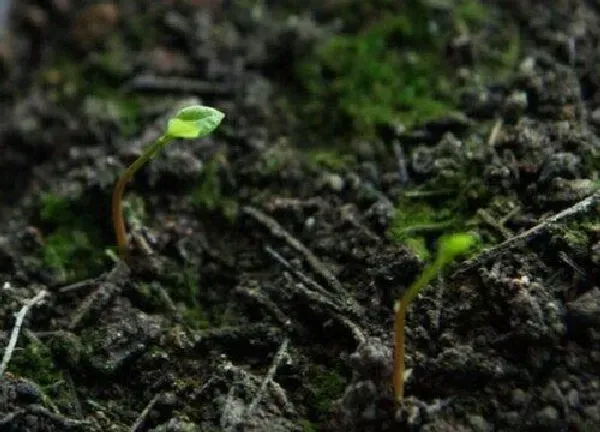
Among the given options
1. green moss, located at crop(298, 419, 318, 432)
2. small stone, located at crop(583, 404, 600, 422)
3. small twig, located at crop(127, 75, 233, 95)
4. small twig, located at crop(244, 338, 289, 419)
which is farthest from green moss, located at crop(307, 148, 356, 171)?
small stone, located at crop(583, 404, 600, 422)

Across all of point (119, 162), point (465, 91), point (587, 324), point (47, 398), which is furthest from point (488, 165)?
point (47, 398)

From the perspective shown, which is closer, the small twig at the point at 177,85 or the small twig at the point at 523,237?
the small twig at the point at 523,237

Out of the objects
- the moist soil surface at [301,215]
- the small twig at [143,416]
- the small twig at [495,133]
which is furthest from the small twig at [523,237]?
the small twig at [143,416]

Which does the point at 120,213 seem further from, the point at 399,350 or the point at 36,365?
the point at 399,350

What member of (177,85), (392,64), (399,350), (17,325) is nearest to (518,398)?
(399,350)

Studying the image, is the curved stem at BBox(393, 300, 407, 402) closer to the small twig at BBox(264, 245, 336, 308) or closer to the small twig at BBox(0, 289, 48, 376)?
the small twig at BBox(264, 245, 336, 308)

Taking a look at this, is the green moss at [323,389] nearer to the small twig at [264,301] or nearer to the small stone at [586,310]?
the small twig at [264,301]

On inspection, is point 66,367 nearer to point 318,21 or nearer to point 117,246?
point 117,246

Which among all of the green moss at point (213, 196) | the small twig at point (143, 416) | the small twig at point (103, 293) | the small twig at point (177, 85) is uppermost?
the small twig at point (177, 85)
